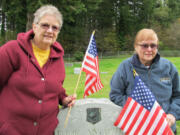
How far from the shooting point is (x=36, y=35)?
238 centimetres

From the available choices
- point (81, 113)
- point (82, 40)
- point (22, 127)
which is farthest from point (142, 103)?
point (82, 40)

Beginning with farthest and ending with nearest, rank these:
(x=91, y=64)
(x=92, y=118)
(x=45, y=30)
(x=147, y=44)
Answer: (x=91, y=64) → (x=92, y=118) → (x=147, y=44) → (x=45, y=30)

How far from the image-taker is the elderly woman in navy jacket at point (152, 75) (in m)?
2.60

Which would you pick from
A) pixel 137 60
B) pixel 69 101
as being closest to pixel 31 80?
pixel 69 101

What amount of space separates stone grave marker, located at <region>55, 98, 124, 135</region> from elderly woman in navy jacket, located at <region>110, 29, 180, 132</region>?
281 mm

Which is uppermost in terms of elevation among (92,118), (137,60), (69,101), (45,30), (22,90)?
(45,30)

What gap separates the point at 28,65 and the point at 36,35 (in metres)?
0.35

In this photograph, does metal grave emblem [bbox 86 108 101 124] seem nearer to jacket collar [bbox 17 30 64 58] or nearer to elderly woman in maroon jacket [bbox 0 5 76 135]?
elderly woman in maroon jacket [bbox 0 5 76 135]

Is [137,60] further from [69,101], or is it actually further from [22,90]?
[22,90]

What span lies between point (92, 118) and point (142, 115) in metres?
0.62

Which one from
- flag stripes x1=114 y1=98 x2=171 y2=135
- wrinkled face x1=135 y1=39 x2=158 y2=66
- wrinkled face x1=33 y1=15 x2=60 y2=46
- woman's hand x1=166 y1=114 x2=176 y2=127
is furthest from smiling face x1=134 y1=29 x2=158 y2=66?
wrinkled face x1=33 y1=15 x2=60 y2=46

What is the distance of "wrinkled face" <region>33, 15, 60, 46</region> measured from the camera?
2334 mm

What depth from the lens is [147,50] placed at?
2.59 meters

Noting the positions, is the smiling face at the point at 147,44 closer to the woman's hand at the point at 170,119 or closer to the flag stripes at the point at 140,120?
the flag stripes at the point at 140,120
